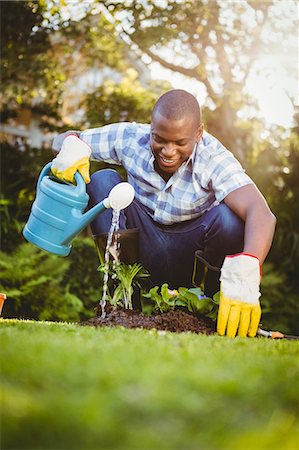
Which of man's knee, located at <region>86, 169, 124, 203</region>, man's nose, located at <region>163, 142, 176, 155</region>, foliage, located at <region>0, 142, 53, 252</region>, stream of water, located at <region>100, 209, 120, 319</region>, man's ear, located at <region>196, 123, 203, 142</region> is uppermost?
man's ear, located at <region>196, 123, 203, 142</region>

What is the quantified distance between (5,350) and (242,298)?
1.49 metres

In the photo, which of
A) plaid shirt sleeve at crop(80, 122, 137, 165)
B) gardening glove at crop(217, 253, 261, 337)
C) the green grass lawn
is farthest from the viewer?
plaid shirt sleeve at crop(80, 122, 137, 165)

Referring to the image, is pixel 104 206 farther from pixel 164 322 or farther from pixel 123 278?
pixel 164 322

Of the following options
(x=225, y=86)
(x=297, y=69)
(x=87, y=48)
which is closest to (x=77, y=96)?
(x=87, y=48)

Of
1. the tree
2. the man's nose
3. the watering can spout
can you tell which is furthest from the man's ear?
the tree

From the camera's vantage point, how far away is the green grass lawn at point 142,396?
129 centimetres

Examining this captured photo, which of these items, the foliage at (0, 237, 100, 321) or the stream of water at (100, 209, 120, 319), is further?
the foliage at (0, 237, 100, 321)

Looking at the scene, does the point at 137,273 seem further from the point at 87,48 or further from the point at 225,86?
the point at 87,48

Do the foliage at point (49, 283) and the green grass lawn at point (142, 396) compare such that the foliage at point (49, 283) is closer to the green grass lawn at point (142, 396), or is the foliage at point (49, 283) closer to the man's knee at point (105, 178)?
the man's knee at point (105, 178)

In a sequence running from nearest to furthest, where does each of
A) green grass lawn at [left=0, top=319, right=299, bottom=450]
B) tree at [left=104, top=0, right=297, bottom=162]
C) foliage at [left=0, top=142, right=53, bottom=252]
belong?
1. green grass lawn at [left=0, top=319, right=299, bottom=450]
2. foliage at [left=0, top=142, right=53, bottom=252]
3. tree at [left=104, top=0, right=297, bottom=162]

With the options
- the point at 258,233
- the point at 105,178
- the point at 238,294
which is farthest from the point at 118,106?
the point at 238,294

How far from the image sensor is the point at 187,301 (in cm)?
353

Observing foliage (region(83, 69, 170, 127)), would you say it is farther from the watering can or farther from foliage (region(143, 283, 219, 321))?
foliage (region(143, 283, 219, 321))

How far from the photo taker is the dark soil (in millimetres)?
3332
